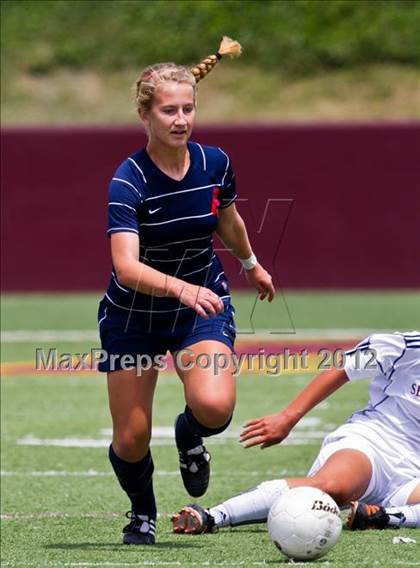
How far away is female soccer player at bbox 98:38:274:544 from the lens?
548cm

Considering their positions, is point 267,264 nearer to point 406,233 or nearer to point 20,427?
point 406,233

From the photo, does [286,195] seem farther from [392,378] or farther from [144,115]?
[144,115]

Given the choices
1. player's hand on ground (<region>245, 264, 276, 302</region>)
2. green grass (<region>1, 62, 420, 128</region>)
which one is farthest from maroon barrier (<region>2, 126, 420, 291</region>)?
player's hand on ground (<region>245, 264, 276, 302</region>)

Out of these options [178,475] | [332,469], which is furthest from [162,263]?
[178,475]

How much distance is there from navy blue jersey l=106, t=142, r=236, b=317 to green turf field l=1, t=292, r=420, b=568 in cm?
105

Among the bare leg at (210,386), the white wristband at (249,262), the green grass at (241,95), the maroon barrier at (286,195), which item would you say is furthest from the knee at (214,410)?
the green grass at (241,95)

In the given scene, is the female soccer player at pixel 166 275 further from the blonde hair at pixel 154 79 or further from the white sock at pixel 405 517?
the white sock at pixel 405 517

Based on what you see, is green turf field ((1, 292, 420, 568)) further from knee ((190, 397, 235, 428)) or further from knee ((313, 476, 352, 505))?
knee ((190, 397, 235, 428))

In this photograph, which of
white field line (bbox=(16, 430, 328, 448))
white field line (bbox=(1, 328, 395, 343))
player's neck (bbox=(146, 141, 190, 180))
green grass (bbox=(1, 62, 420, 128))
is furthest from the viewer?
green grass (bbox=(1, 62, 420, 128))

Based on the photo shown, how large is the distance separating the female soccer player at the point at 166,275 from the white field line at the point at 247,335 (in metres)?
8.21

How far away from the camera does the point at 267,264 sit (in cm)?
1617

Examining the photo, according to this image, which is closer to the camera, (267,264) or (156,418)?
(156,418)

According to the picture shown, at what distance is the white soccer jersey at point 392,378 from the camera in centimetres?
579

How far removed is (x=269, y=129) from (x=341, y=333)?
4688mm
